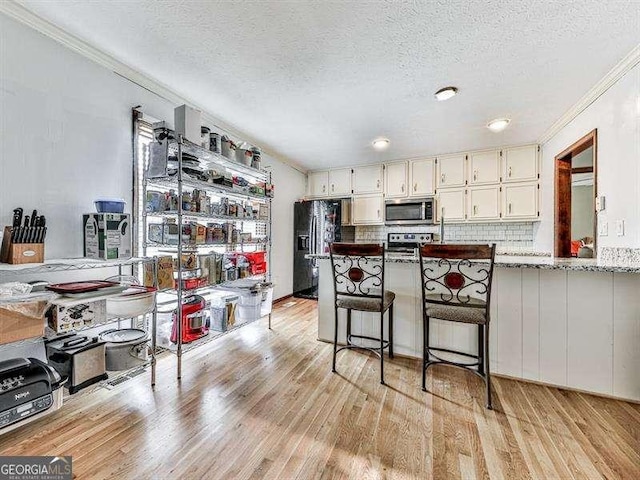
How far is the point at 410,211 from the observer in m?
4.44

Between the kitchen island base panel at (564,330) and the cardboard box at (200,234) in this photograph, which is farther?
the cardboard box at (200,234)

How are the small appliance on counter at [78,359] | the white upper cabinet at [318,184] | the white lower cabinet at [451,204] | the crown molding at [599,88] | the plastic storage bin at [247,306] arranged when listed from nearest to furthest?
the small appliance on counter at [78,359] → the crown molding at [599,88] → the plastic storage bin at [247,306] → the white lower cabinet at [451,204] → the white upper cabinet at [318,184]

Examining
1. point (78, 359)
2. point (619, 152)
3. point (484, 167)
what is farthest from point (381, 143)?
point (78, 359)

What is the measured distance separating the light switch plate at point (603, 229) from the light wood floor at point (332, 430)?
1.30 metres

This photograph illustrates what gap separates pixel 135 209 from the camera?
2.37 meters

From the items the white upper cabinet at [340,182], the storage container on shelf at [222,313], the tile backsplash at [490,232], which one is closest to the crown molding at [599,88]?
the tile backsplash at [490,232]

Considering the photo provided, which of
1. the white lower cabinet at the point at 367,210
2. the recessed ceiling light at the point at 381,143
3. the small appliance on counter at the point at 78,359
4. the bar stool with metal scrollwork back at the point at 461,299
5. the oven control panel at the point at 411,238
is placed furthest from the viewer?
the white lower cabinet at the point at 367,210

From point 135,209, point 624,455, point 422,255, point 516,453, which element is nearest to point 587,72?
point 422,255

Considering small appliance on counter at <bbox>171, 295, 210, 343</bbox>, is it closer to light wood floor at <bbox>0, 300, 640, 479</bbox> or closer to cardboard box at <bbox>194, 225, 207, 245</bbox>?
light wood floor at <bbox>0, 300, 640, 479</bbox>

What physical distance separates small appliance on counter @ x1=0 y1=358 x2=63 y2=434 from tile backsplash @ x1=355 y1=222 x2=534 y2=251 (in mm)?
4330

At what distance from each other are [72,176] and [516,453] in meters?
3.13

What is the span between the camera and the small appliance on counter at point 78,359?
1.62 meters

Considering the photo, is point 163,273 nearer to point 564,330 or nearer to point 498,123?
point 564,330

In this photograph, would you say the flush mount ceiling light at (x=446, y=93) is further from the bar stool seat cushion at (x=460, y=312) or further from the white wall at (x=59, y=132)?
the white wall at (x=59, y=132)
